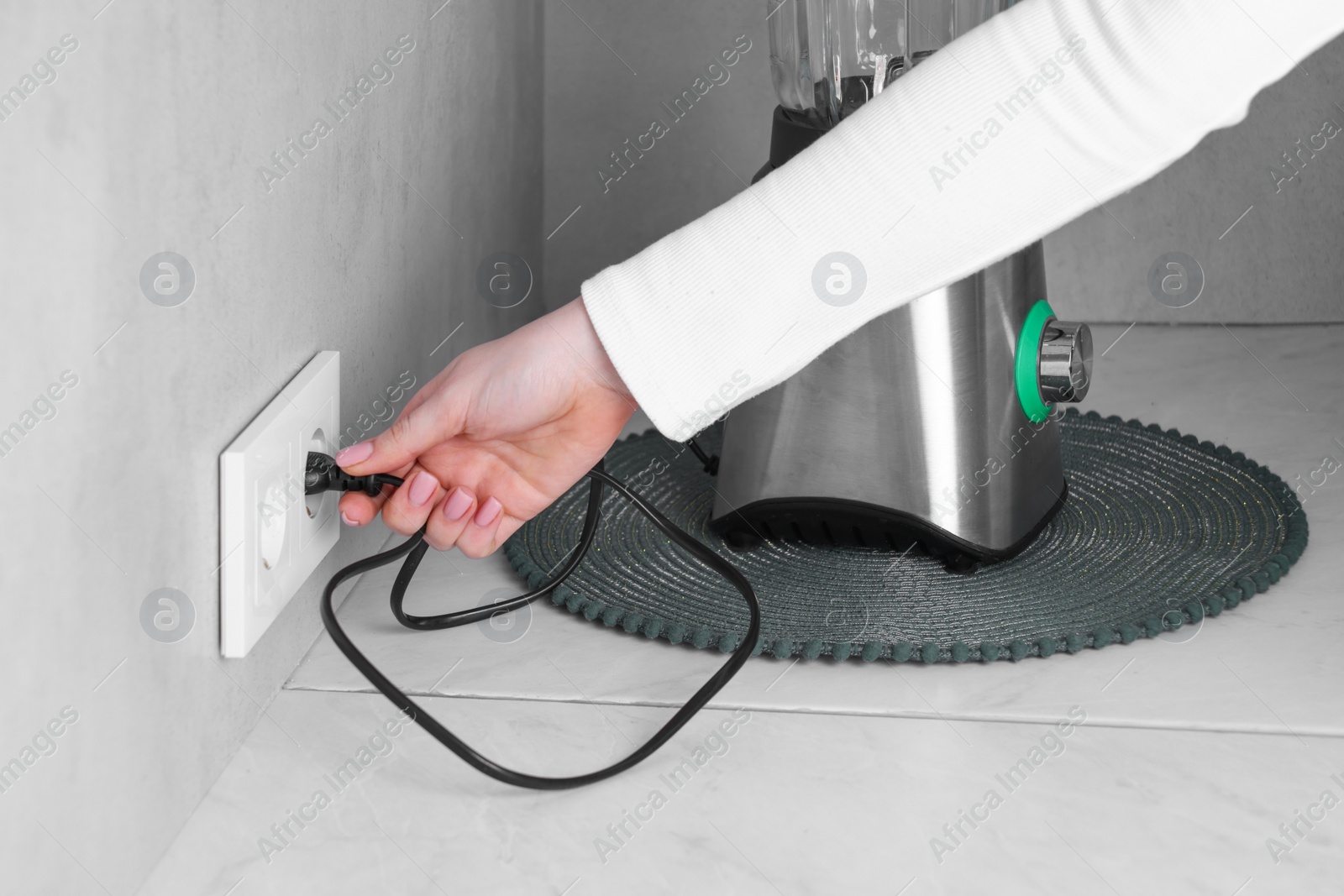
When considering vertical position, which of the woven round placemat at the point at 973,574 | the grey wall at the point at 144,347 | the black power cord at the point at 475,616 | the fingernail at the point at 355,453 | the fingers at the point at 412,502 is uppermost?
the grey wall at the point at 144,347

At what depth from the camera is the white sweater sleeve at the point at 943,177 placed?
0.47 m

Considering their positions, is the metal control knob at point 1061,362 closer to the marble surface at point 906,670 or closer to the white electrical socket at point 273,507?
the marble surface at point 906,670

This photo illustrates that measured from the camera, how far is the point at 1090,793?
0.53 meters

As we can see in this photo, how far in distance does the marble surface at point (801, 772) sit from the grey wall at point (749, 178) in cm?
64

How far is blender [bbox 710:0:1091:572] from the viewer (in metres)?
0.72

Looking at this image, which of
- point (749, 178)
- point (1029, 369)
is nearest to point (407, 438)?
point (1029, 369)

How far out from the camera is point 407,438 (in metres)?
0.57

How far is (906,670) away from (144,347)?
15.5 inches

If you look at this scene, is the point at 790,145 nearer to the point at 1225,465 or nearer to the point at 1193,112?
the point at 1193,112

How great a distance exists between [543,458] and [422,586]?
16cm

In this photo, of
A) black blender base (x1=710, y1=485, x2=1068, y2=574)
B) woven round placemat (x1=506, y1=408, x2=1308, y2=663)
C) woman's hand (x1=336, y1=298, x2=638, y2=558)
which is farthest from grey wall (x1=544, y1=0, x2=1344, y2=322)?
woman's hand (x1=336, y1=298, x2=638, y2=558)

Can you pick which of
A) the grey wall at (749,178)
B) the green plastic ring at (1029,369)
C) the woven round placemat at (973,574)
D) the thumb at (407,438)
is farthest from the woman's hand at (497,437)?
the grey wall at (749,178)

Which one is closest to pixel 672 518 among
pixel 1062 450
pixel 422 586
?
pixel 422 586

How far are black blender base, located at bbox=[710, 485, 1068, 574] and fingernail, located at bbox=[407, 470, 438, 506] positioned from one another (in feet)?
0.81
